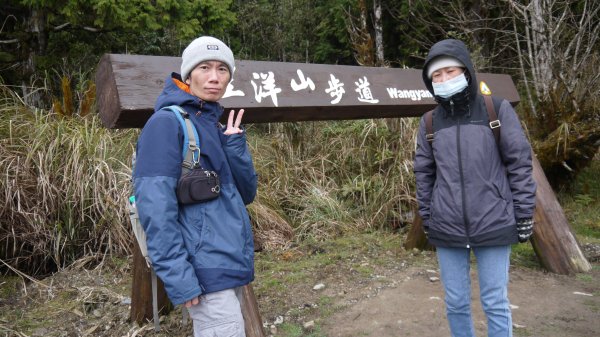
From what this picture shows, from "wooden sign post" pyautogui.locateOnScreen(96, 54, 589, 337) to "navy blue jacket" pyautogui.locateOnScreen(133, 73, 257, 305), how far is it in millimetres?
744

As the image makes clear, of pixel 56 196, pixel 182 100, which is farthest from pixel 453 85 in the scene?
pixel 56 196

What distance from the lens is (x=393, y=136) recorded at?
6.32 metres

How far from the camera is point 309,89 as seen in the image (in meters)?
3.47

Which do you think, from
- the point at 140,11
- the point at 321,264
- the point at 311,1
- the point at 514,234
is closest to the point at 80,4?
the point at 140,11

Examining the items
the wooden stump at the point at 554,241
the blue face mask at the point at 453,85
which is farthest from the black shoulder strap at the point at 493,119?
the wooden stump at the point at 554,241

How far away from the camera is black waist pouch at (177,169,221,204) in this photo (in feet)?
5.95

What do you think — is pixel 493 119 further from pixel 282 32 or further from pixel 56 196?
pixel 282 32

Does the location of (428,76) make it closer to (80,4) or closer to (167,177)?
(167,177)

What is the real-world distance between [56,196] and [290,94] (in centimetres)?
233

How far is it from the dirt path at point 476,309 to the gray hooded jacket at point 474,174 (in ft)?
3.31

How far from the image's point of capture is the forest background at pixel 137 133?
14.2 feet

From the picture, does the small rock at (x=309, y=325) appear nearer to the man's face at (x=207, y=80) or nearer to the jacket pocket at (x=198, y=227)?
the jacket pocket at (x=198, y=227)

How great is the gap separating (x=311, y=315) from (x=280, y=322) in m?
0.23

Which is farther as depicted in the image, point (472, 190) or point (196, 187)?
point (472, 190)
